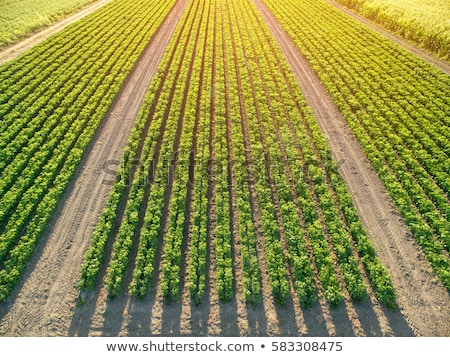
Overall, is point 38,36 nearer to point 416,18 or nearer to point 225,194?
point 225,194

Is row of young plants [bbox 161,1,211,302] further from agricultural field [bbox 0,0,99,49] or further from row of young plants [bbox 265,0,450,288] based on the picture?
agricultural field [bbox 0,0,99,49]

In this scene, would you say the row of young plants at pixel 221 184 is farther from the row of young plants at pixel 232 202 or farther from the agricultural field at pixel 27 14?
the agricultural field at pixel 27 14

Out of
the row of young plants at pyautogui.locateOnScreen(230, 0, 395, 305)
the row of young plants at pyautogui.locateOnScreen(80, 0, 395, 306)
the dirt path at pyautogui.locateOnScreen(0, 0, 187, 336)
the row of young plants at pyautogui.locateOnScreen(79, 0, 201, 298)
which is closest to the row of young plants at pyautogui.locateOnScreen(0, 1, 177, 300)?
the dirt path at pyautogui.locateOnScreen(0, 0, 187, 336)

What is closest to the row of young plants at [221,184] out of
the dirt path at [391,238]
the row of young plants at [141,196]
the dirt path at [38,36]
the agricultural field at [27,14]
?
the row of young plants at [141,196]

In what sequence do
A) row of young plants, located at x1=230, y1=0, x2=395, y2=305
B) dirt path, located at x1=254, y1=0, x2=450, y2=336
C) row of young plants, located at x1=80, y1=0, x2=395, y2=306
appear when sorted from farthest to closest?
1. row of young plants, located at x1=80, y1=0, x2=395, y2=306
2. row of young plants, located at x1=230, y1=0, x2=395, y2=305
3. dirt path, located at x1=254, y1=0, x2=450, y2=336

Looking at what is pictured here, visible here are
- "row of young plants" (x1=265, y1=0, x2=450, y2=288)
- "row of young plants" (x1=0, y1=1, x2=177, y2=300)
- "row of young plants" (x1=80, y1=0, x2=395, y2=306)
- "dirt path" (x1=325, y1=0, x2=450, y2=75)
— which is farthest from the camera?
"dirt path" (x1=325, y1=0, x2=450, y2=75)

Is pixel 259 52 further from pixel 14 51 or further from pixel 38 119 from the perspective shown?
pixel 14 51
